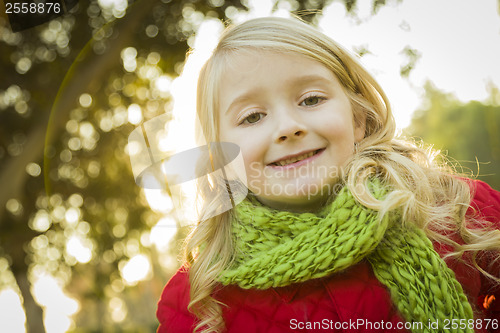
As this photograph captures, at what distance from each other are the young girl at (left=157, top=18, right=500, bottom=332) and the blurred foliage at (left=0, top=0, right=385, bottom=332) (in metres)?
1.68

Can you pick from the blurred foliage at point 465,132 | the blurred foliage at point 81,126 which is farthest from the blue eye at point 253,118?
the blurred foliage at point 465,132

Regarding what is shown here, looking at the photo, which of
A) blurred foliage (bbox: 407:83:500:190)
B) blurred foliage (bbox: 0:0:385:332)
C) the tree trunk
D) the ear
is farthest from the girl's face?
blurred foliage (bbox: 407:83:500:190)

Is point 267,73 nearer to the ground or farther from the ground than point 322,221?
farther from the ground

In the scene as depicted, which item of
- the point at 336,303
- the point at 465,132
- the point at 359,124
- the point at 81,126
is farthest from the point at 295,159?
the point at 465,132

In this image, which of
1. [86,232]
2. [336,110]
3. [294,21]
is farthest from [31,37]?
[336,110]

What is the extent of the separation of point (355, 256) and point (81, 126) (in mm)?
3546

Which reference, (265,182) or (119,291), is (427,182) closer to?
(265,182)

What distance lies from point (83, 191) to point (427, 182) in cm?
363

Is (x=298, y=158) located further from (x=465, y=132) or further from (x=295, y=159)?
(x=465, y=132)

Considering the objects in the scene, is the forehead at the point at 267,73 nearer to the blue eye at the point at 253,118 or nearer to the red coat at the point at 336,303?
the blue eye at the point at 253,118

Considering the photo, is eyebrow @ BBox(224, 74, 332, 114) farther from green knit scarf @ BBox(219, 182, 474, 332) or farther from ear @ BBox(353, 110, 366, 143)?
green knit scarf @ BBox(219, 182, 474, 332)

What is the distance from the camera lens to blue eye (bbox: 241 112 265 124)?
4.46 ft

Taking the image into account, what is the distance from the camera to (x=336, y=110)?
134cm

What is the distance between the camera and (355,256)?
1177 mm
